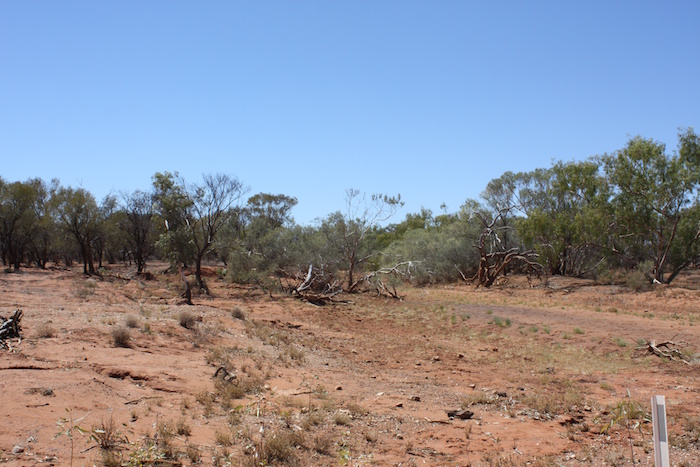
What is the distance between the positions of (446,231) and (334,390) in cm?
3402

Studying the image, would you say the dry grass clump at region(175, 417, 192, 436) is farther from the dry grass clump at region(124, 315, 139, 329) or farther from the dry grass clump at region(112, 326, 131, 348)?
the dry grass clump at region(124, 315, 139, 329)

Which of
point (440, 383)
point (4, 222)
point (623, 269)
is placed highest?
point (4, 222)

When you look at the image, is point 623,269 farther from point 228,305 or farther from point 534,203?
point 228,305

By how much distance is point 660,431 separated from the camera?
346 centimetres

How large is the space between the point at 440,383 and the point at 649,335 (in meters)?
7.90

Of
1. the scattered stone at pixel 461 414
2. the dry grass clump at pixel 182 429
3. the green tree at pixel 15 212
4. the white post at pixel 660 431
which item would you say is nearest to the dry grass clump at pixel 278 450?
the dry grass clump at pixel 182 429

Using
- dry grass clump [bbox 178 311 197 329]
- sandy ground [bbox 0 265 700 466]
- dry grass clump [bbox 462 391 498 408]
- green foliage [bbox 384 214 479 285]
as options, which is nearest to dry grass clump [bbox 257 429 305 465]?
sandy ground [bbox 0 265 700 466]

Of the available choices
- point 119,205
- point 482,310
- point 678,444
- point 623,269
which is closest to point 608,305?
point 482,310

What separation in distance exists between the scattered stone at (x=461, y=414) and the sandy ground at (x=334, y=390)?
75 millimetres

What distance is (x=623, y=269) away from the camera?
35938 millimetres

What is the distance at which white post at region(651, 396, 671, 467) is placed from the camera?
11.2ft

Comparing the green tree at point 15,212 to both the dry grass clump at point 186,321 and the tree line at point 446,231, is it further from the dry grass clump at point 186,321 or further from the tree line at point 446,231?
the dry grass clump at point 186,321

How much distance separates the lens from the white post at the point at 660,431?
3422 millimetres

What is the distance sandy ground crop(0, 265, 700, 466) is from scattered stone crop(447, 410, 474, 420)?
0.25ft
